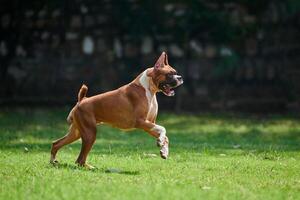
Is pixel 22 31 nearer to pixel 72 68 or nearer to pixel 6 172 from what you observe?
pixel 72 68

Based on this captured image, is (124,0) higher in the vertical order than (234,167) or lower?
higher

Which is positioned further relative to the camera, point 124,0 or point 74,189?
point 124,0

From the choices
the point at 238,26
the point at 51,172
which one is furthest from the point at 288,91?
the point at 51,172

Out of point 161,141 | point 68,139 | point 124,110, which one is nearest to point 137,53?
point 68,139

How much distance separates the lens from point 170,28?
20.0 metres

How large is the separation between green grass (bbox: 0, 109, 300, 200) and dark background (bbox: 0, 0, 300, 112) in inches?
117

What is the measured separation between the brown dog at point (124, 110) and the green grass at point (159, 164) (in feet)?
1.53

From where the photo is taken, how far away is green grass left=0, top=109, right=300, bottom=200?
796 centimetres

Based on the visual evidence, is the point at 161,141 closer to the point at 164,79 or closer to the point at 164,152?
the point at 164,152

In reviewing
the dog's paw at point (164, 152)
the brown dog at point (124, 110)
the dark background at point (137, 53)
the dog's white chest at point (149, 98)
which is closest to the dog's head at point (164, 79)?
the brown dog at point (124, 110)

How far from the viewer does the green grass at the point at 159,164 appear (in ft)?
26.1

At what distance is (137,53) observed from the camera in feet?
66.5

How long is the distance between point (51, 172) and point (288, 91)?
12.1 m

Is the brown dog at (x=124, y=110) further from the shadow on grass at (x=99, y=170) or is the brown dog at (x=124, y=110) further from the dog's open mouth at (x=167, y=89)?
the shadow on grass at (x=99, y=170)
